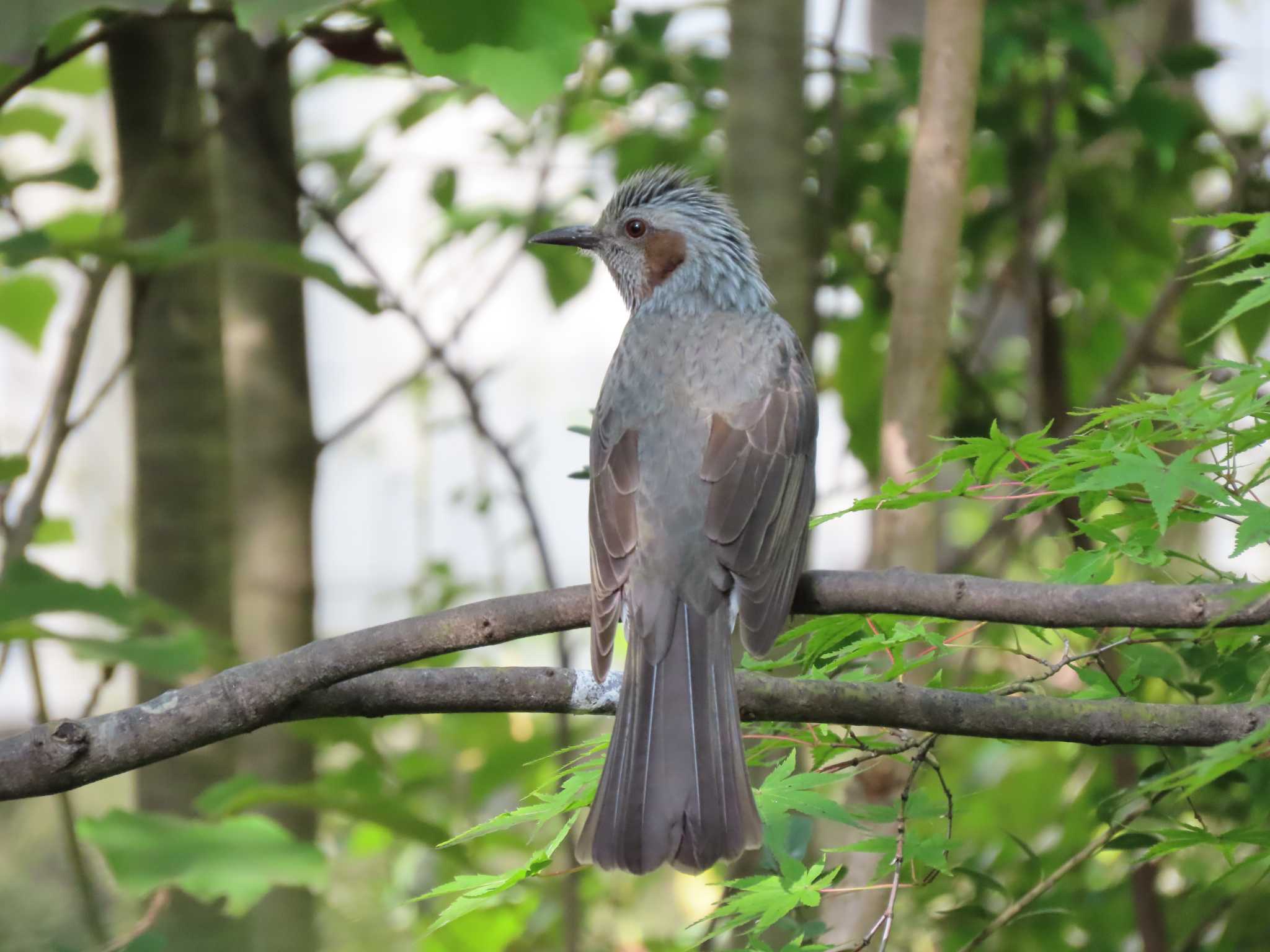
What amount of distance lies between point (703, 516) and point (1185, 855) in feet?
7.19

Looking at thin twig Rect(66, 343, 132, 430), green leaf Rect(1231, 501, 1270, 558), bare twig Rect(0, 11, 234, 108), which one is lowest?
green leaf Rect(1231, 501, 1270, 558)

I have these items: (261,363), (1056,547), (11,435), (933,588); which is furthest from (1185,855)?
(11,435)

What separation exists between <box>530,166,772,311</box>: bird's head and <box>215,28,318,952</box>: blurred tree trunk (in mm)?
991

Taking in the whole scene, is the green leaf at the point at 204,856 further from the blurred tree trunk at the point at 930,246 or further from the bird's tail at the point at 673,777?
the blurred tree trunk at the point at 930,246

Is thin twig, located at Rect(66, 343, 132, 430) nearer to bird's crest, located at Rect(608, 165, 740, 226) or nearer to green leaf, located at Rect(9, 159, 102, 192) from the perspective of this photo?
green leaf, located at Rect(9, 159, 102, 192)

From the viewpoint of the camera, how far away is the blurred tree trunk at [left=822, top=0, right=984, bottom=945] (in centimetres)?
311

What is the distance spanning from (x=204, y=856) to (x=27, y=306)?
2.12 m

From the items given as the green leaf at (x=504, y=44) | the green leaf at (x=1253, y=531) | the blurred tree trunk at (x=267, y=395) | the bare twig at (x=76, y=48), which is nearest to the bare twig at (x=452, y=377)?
the blurred tree trunk at (x=267, y=395)

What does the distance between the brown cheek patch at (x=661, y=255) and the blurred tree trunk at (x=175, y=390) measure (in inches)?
59.8

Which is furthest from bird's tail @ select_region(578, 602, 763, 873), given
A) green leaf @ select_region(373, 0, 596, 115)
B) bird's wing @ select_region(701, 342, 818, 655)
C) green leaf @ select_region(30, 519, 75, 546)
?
green leaf @ select_region(30, 519, 75, 546)

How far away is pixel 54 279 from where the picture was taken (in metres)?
4.53

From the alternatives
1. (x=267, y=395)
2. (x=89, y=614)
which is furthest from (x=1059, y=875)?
(x=267, y=395)

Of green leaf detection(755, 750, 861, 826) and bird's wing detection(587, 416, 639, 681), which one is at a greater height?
bird's wing detection(587, 416, 639, 681)

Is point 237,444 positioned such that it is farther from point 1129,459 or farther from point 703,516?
point 1129,459
